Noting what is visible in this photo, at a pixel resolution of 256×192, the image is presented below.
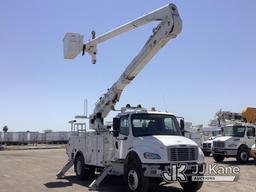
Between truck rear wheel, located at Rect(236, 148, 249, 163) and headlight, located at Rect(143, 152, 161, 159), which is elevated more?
headlight, located at Rect(143, 152, 161, 159)

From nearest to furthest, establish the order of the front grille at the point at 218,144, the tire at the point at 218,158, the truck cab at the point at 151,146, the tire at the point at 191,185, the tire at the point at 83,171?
1. the truck cab at the point at 151,146
2. the tire at the point at 191,185
3. the tire at the point at 83,171
4. the front grille at the point at 218,144
5. the tire at the point at 218,158

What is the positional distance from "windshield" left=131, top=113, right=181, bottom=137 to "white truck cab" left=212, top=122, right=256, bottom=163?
12.1 meters

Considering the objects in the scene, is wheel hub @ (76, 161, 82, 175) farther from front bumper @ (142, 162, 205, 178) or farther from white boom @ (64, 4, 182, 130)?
front bumper @ (142, 162, 205, 178)

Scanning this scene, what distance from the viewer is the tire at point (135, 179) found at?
39.0 feet

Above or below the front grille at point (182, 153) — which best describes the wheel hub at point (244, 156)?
below

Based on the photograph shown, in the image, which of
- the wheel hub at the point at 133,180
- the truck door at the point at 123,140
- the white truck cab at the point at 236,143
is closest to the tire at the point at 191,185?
the wheel hub at the point at 133,180

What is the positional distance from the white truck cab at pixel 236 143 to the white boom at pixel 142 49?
10568mm

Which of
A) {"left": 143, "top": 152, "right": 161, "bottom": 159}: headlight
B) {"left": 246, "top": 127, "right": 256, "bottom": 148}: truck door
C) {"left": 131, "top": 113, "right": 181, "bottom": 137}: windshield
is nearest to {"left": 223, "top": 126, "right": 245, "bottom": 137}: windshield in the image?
{"left": 246, "top": 127, "right": 256, "bottom": 148}: truck door

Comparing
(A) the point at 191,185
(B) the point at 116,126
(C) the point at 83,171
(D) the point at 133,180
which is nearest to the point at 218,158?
(C) the point at 83,171

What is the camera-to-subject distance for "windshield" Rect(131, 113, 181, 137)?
1316 centimetres

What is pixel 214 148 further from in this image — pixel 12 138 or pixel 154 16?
pixel 12 138

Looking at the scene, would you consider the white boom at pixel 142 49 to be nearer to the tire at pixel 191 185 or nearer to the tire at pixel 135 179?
the tire at pixel 135 179

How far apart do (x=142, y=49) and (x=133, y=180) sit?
493 cm

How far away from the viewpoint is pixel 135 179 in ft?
40.2
